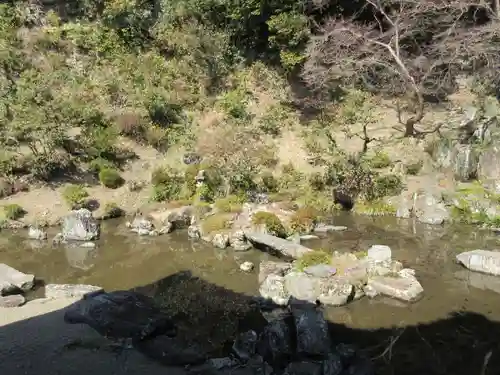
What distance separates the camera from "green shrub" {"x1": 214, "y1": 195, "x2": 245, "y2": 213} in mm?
16952

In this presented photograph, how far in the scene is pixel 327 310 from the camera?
1131cm

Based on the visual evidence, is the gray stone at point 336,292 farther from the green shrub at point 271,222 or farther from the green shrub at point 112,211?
the green shrub at point 112,211

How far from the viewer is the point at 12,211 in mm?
17828

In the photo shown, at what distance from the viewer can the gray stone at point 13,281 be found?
12479mm

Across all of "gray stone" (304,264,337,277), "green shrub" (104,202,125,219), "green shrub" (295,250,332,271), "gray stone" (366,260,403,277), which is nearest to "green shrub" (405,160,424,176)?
"gray stone" (366,260,403,277)

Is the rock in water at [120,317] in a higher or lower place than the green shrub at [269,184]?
lower

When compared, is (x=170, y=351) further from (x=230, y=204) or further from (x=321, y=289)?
(x=230, y=204)

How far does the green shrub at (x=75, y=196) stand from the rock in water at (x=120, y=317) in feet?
26.1

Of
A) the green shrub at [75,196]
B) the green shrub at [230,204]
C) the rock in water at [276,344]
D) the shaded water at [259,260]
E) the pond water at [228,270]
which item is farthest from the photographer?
the green shrub at [75,196]

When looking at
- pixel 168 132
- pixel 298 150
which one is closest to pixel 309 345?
pixel 298 150

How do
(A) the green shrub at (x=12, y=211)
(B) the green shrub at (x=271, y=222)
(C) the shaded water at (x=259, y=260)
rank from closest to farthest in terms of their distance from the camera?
(C) the shaded water at (x=259, y=260) → (B) the green shrub at (x=271, y=222) → (A) the green shrub at (x=12, y=211)

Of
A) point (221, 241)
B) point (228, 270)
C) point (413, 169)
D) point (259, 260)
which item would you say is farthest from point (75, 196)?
point (413, 169)

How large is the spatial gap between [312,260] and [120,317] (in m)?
5.07

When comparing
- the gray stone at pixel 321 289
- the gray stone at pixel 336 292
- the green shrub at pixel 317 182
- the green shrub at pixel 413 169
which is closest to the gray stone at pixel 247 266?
the gray stone at pixel 321 289
